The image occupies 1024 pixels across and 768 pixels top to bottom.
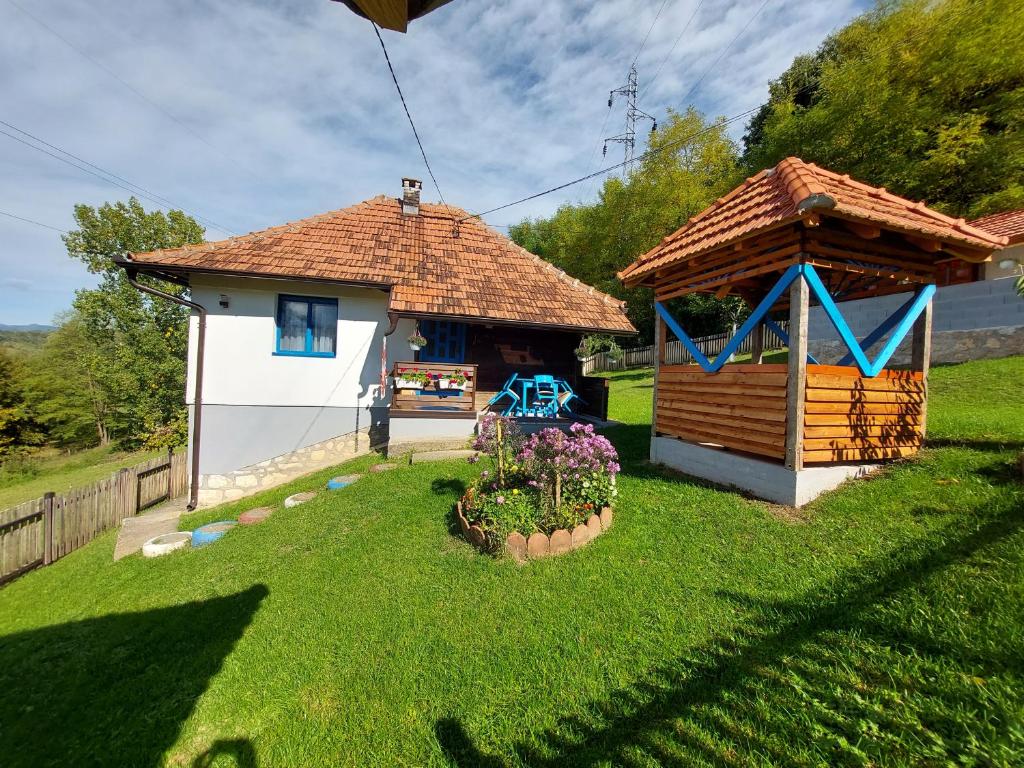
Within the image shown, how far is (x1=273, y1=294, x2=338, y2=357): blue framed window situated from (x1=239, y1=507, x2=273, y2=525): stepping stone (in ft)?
11.8

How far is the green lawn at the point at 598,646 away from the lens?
6.65 ft

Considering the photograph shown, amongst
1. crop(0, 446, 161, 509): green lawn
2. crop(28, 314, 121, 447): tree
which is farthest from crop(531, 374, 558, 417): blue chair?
crop(28, 314, 121, 447): tree

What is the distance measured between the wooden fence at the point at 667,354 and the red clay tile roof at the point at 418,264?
11952mm

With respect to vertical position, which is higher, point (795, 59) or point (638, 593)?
point (795, 59)

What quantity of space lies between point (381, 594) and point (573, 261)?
1107 inches

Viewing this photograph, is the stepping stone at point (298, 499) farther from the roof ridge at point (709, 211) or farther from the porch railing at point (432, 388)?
the roof ridge at point (709, 211)

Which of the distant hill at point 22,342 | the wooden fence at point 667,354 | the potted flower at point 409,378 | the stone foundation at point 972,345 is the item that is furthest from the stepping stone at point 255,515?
the distant hill at point 22,342

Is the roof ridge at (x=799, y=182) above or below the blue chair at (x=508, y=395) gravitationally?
above

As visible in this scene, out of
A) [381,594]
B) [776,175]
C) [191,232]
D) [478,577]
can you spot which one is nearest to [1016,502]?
[776,175]

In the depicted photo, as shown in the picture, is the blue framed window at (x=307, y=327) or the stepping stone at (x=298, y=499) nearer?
the stepping stone at (x=298, y=499)

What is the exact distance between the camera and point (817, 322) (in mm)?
13242

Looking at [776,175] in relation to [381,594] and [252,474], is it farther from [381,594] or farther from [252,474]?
[252,474]

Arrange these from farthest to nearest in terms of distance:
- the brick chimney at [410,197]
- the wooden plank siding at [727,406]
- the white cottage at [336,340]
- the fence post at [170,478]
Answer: the brick chimney at [410,197], the fence post at [170,478], the white cottage at [336,340], the wooden plank siding at [727,406]

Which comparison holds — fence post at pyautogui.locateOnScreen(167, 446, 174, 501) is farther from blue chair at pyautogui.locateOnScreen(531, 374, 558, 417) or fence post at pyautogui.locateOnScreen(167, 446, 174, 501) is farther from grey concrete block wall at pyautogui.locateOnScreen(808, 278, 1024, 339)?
grey concrete block wall at pyautogui.locateOnScreen(808, 278, 1024, 339)
